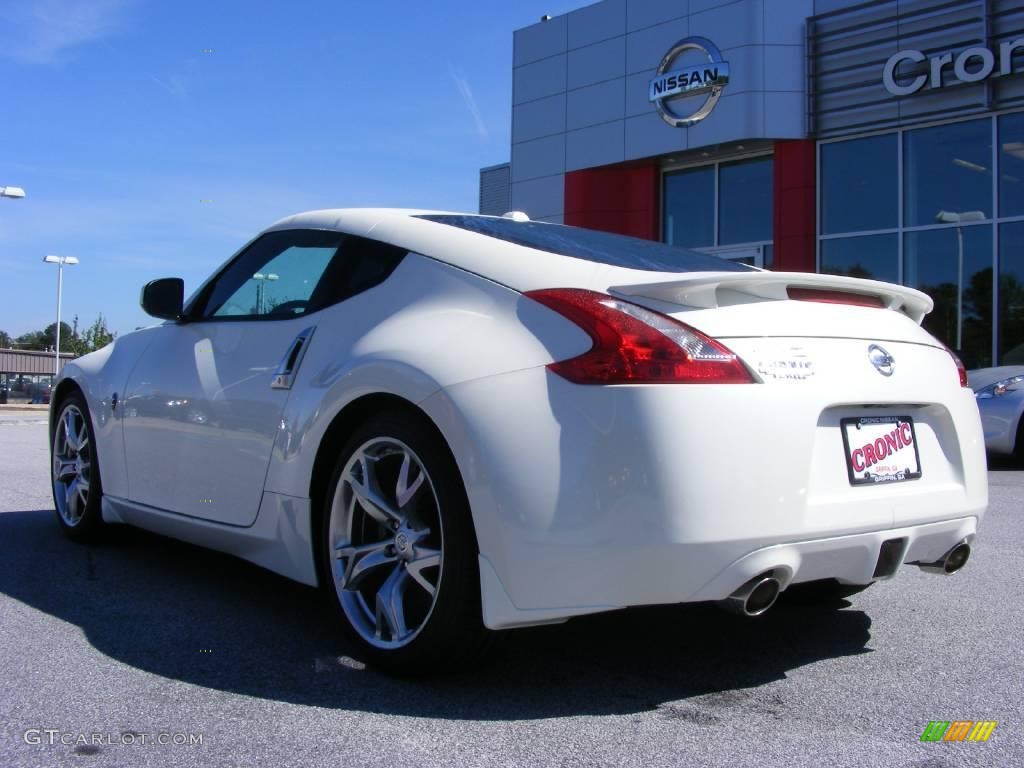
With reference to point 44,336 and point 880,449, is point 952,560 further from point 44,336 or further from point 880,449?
point 44,336

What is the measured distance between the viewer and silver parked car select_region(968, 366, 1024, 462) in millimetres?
10070

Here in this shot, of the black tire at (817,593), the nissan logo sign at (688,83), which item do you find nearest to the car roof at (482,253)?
the black tire at (817,593)

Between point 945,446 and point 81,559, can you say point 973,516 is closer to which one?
point 945,446

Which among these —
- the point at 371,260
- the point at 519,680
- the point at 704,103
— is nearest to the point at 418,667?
the point at 519,680

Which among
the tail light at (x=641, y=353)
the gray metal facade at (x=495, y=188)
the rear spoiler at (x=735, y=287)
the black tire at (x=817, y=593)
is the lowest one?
the black tire at (x=817, y=593)

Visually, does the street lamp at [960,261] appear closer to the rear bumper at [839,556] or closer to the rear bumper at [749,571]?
→ the rear bumper at [839,556]

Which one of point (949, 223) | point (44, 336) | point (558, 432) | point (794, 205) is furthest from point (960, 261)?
point (44, 336)

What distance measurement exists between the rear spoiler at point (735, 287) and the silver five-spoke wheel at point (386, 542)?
2.58 feet

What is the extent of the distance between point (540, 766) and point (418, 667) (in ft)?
1.98

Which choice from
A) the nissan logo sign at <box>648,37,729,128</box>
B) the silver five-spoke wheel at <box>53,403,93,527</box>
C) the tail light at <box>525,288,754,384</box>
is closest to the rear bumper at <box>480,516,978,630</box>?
the tail light at <box>525,288,754,384</box>

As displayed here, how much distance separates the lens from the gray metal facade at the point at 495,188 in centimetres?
2322

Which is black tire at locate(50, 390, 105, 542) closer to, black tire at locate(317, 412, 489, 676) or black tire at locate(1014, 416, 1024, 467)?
black tire at locate(317, 412, 489, 676)

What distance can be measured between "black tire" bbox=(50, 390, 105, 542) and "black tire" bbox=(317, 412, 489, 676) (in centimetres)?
201

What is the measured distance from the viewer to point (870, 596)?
398 centimetres
